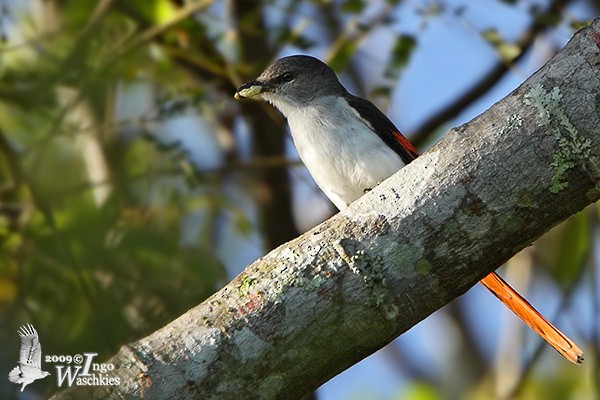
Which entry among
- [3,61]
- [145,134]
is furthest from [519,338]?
[3,61]

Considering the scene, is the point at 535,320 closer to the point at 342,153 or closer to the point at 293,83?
the point at 342,153

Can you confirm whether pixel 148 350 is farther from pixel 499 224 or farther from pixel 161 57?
pixel 161 57

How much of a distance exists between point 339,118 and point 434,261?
5.94 feet

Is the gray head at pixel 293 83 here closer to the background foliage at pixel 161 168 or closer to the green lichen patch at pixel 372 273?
the background foliage at pixel 161 168

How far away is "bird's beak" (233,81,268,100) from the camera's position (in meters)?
4.31

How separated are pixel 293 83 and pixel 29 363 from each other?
199 centimetres

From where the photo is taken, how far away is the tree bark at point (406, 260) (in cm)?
234

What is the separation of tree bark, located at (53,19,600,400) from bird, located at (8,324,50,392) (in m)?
0.72

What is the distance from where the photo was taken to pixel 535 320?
10.4 ft

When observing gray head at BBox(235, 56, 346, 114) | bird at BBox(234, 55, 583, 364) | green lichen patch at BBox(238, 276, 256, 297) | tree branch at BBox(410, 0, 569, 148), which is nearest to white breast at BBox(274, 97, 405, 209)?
bird at BBox(234, 55, 583, 364)

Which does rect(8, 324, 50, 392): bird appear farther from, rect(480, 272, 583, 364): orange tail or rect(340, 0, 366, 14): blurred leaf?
rect(340, 0, 366, 14): blurred leaf

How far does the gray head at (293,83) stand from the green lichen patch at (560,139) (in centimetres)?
209

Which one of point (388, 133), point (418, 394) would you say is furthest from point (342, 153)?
point (418, 394)
